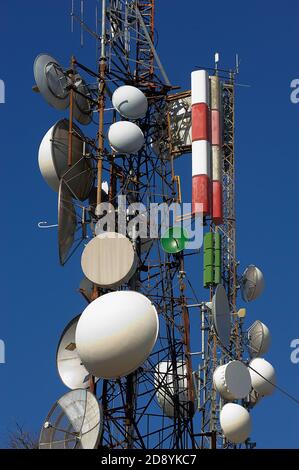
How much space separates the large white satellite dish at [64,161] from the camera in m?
37.8

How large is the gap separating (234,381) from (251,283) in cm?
925

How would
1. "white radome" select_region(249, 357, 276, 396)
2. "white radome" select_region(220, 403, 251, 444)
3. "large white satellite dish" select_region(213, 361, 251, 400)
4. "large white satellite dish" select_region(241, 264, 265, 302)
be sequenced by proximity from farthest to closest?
1. "large white satellite dish" select_region(241, 264, 265, 302)
2. "white radome" select_region(249, 357, 276, 396)
3. "large white satellite dish" select_region(213, 361, 251, 400)
4. "white radome" select_region(220, 403, 251, 444)

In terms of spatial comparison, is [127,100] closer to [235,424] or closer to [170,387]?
[170,387]

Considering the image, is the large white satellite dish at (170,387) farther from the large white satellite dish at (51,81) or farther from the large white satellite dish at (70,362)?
the large white satellite dish at (51,81)

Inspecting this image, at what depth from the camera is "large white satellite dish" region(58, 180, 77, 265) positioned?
3659cm

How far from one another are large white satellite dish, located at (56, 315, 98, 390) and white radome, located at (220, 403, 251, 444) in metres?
7.64

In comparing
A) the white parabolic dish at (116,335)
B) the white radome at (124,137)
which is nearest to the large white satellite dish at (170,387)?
the white parabolic dish at (116,335)

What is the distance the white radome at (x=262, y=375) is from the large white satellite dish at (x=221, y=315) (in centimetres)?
484

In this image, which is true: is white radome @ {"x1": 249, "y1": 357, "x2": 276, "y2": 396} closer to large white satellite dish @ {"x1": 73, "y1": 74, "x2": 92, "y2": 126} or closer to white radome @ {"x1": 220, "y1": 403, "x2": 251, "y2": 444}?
white radome @ {"x1": 220, "y1": 403, "x2": 251, "y2": 444}

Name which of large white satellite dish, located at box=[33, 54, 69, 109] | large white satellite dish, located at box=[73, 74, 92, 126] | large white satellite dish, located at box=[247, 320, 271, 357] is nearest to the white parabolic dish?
large white satellite dish, located at box=[33, 54, 69, 109]

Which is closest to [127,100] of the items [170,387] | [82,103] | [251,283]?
[82,103]
